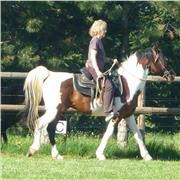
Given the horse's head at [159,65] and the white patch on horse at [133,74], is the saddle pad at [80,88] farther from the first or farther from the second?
the horse's head at [159,65]

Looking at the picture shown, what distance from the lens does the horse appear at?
1180cm

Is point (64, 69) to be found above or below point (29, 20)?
below

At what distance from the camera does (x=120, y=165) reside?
10.3m

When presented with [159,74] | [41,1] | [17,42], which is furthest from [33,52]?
[159,74]

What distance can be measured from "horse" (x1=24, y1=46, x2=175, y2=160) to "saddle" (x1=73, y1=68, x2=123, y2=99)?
0.25 feet

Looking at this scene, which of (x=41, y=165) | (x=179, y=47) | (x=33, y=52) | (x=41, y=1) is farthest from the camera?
(x=179, y=47)

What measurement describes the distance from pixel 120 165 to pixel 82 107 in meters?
1.92

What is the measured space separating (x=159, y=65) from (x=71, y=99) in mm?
1671

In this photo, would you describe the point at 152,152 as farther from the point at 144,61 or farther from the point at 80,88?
the point at 80,88

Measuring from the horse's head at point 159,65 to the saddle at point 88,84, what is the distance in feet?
2.46

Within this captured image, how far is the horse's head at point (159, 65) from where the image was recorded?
40.0ft

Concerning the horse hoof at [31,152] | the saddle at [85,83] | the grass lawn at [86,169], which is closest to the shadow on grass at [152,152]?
the grass lawn at [86,169]

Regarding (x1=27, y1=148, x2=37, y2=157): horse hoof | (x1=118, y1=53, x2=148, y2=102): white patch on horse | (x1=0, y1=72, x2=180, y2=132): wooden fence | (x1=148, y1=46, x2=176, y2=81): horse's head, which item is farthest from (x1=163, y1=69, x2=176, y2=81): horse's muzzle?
(x1=27, y1=148, x2=37, y2=157): horse hoof

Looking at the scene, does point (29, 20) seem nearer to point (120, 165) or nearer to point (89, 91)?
point (89, 91)
